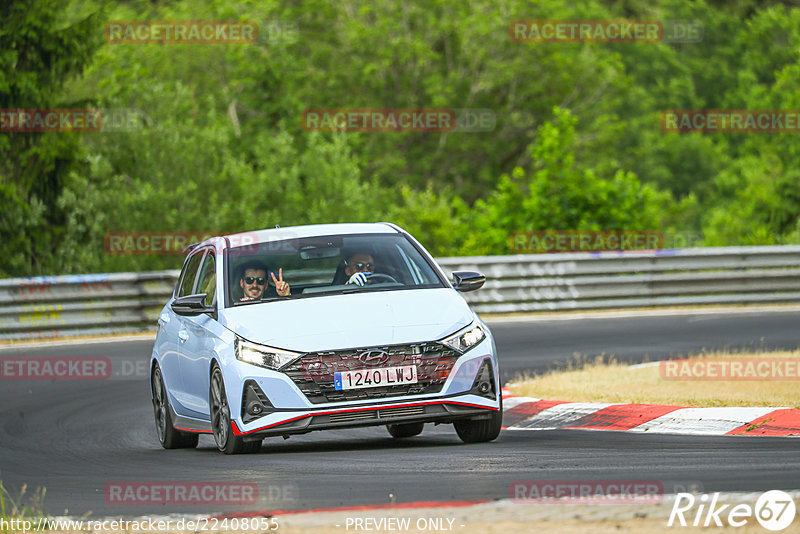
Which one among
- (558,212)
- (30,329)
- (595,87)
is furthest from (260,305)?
(595,87)

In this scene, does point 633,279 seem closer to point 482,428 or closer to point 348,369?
point 482,428

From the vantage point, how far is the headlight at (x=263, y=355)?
8656mm

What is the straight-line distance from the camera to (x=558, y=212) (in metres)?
27.6

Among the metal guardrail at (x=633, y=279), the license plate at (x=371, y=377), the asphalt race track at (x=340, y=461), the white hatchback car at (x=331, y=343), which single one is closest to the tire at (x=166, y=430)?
the asphalt race track at (x=340, y=461)

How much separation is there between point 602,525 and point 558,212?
873 inches

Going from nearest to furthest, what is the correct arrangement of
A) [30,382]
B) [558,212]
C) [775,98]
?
1. [30,382]
2. [558,212]
3. [775,98]

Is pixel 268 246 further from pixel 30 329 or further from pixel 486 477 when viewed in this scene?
pixel 30 329

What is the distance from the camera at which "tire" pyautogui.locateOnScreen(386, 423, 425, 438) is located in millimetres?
10562

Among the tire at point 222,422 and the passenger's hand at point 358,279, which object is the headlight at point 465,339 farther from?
the tire at point 222,422

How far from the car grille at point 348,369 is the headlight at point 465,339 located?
0.15 m

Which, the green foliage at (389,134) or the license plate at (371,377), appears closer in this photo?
the license plate at (371,377)

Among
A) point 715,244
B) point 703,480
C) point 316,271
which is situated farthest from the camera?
point 715,244

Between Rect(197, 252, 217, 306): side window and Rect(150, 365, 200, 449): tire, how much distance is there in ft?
3.07

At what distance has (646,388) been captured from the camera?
12.1 metres
